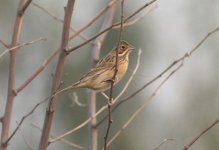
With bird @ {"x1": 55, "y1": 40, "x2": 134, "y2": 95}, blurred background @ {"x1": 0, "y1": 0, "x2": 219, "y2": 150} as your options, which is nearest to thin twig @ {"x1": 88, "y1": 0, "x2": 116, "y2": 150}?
bird @ {"x1": 55, "y1": 40, "x2": 134, "y2": 95}

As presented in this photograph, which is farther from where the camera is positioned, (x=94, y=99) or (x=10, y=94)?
(x=94, y=99)

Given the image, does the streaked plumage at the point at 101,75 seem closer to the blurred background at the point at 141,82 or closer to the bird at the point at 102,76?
the bird at the point at 102,76

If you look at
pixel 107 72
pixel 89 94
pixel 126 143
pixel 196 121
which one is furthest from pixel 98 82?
pixel 126 143

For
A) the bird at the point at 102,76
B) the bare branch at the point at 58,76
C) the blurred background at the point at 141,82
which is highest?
the blurred background at the point at 141,82

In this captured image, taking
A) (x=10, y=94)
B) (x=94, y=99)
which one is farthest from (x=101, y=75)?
(x=10, y=94)

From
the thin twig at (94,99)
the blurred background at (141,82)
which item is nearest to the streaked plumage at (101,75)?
the thin twig at (94,99)

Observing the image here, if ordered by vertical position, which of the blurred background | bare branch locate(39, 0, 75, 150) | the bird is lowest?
bare branch locate(39, 0, 75, 150)

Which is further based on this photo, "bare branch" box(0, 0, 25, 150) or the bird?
the bird

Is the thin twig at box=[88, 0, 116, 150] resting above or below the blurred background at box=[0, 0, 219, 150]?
below

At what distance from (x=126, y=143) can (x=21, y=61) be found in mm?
4367

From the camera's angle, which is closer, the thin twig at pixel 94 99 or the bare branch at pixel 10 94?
the bare branch at pixel 10 94

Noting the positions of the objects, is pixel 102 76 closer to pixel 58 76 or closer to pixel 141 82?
pixel 58 76

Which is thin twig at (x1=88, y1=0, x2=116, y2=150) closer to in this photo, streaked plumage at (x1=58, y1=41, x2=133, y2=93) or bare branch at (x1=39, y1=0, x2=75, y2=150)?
streaked plumage at (x1=58, y1=41, x2=133, y2=93)

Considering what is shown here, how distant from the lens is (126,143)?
74.8 feet
